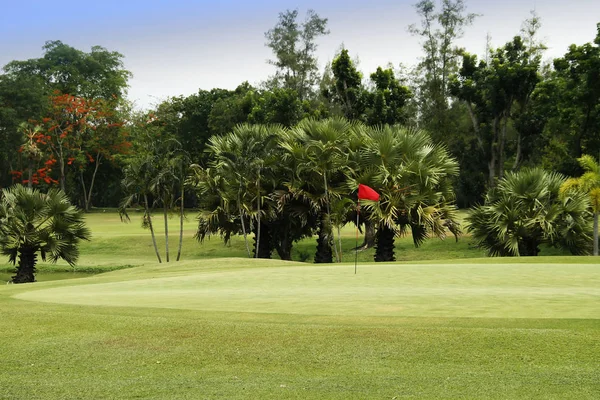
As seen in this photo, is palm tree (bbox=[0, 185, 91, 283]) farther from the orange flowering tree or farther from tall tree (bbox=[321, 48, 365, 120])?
the orange flowering tree

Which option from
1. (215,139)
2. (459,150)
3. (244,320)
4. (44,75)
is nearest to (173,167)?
(215,139)

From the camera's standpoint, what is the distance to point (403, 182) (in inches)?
1206

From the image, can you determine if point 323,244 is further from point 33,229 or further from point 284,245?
point 33,229

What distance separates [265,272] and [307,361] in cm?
1051

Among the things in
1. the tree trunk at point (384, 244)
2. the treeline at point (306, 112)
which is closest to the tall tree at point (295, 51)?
the treeline at point (306, 112)

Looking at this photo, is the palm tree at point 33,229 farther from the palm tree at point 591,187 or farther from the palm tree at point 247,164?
the palm tree at point 591,187

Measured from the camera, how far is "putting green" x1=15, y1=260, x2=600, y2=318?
416 inches

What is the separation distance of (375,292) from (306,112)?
39.0 m

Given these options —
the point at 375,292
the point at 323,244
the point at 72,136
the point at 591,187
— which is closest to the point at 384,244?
the point at 323,244

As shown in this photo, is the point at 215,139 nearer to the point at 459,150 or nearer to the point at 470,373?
the point at 470,373

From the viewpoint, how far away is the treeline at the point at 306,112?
4216 cm

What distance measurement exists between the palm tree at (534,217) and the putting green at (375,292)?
12576 mm

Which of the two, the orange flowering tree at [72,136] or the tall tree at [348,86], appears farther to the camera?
the orange flowering tree at [72,136]

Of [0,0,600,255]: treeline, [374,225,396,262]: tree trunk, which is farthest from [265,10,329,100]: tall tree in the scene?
[374,225,396,262]: tree trunk
